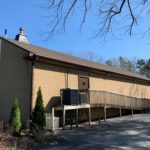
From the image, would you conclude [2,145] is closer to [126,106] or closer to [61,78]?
[61,78]

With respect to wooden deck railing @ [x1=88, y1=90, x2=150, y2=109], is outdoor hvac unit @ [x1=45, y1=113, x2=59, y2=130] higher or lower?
lower

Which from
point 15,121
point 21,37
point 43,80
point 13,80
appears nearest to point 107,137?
point 15,121

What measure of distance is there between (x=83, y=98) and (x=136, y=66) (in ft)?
183

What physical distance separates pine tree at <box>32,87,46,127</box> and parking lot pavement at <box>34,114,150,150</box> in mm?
1113

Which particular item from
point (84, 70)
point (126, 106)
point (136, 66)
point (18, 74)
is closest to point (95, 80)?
point (84, 70)

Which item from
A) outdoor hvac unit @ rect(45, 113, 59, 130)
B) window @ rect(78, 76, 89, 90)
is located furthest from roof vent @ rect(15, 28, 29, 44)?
outdoor hvac unit @ rect(45, 113, 59, 130)

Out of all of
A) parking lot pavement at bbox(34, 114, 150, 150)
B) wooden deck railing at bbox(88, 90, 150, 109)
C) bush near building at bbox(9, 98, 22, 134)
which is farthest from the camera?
wooden deck railing at bbox(88, 90, 150, 109)

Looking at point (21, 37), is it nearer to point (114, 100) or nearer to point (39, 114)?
point (114, 100)

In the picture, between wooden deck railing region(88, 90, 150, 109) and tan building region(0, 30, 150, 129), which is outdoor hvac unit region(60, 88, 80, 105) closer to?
tan building region(0, 30, 150, 129)

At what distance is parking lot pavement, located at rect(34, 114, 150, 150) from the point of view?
577 inches

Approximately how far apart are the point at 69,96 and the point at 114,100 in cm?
672

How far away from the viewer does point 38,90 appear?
1920 centimetres

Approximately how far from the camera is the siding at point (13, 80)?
20.2 metres

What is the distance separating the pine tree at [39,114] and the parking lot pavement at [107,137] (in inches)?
43.8
